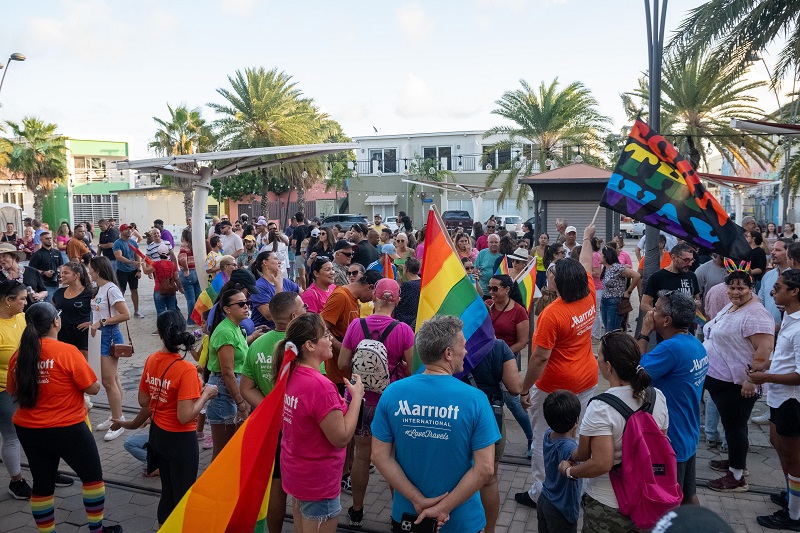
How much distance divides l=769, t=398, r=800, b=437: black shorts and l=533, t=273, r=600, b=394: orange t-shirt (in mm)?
1388

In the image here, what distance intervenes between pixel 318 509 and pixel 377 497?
1.94 metres

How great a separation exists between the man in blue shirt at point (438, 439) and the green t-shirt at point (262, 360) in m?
1.59

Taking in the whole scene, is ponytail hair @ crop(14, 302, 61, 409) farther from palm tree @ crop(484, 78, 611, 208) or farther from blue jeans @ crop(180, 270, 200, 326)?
palm tree @ crop(484, 78, 611, 208)

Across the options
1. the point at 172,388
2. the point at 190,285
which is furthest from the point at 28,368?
the point at 190,285

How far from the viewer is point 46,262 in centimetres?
1115

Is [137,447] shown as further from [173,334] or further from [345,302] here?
[345,302]

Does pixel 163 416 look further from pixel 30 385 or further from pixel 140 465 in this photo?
pixel 140 465

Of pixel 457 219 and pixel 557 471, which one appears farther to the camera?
pixel 457 219

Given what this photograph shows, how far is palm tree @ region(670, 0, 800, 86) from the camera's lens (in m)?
13.6

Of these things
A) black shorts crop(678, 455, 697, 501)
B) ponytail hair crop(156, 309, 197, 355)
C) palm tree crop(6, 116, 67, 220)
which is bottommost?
black shorts crop(678, 455, 697, 501)

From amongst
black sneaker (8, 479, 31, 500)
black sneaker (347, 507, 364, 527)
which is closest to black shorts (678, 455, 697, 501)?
black sneaker (347, 507, 364, 527)

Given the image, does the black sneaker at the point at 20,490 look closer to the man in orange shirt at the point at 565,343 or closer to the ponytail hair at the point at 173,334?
the ponytail hair at the point at 173,334

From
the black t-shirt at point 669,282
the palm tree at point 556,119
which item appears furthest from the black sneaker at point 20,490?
the palm tree at point 556,119

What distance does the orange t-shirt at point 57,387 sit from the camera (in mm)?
4551
